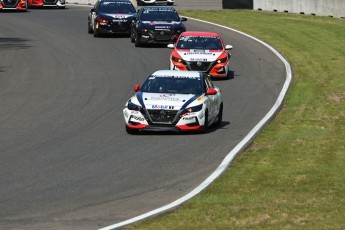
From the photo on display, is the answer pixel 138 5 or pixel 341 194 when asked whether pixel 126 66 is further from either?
pixel 138 5

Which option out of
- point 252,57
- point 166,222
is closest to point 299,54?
point 252,57

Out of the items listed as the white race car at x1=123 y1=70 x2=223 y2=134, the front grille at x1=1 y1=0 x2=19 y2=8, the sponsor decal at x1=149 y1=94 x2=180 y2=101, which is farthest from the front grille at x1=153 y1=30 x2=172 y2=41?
the front grille at x1=1 y1=0 x2=19 y2=8

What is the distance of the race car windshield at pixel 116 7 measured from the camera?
49031mm

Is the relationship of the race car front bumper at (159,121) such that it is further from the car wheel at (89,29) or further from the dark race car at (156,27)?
the car wheel at (89,29)

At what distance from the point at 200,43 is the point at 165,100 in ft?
38.1

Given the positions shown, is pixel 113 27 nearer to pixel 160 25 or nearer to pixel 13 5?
pixel 160 25

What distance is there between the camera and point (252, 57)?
43.0 m

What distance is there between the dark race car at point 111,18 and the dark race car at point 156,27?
266cm

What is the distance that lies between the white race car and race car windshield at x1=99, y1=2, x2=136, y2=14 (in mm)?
21999

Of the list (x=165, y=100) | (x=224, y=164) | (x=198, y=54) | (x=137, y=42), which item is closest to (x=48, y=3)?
(x=137, y=42)

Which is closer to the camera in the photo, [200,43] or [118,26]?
[200,43]

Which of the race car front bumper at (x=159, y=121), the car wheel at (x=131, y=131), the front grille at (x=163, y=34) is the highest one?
the race car front bumper at (x=159, y=121)

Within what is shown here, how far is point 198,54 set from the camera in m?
36.8

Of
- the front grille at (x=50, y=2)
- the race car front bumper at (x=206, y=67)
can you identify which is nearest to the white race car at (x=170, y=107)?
the race car front bumper at (x=206, y=67)
